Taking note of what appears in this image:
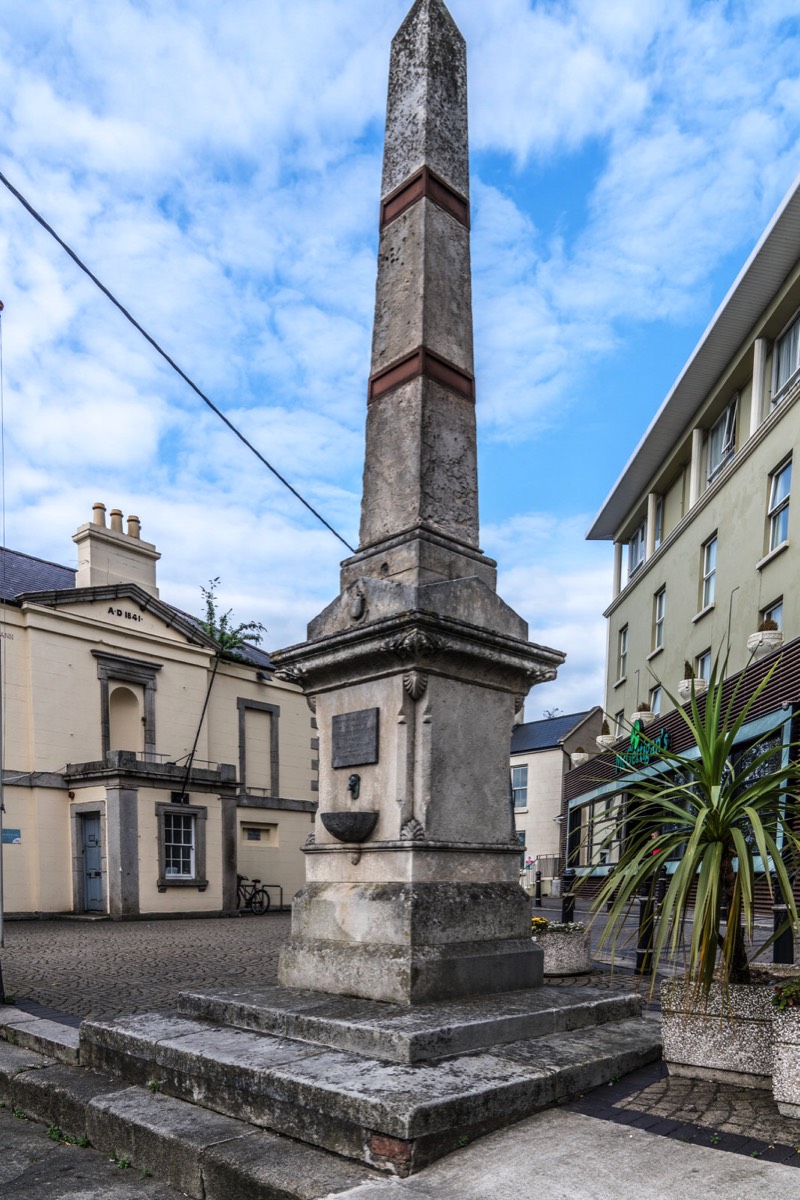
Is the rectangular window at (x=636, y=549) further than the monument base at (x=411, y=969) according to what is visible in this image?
Yes

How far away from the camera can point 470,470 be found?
5551mm

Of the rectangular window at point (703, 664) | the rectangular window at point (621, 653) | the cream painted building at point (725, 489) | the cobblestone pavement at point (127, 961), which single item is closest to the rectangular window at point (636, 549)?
the cream painted building at point (725, 489)

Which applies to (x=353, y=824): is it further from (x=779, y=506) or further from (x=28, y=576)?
(x=28, y=576)

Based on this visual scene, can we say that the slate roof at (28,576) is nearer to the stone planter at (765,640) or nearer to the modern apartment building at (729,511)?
the modern apartment building at (729,511)

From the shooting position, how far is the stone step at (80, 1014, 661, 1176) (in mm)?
3061

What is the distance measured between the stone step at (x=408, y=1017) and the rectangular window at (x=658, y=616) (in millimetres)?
18283

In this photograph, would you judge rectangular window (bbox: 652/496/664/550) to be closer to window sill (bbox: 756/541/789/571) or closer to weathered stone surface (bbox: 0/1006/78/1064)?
window sill (bbox: 756/541/789/571)

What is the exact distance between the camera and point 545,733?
39.2m

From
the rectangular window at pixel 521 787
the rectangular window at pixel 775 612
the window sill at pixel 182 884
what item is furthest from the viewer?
the rectangular window at pixel 521 787

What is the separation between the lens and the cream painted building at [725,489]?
14.8 metres

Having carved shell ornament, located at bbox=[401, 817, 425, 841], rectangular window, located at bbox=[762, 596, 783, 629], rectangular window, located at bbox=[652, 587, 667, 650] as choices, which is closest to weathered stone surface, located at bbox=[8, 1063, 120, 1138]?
carved shell ornament, located at bbox=[401, 817, 425, 841]

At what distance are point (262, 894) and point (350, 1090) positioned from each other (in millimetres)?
21482

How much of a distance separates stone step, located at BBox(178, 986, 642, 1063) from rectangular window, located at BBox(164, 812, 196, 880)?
630 inches

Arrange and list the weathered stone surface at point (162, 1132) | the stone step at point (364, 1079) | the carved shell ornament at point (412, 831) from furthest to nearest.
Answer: the carved shell ornament at point (412, 831)
the weathered stone surface at point (162, 1132)
the stone step at point (364, 1079)
